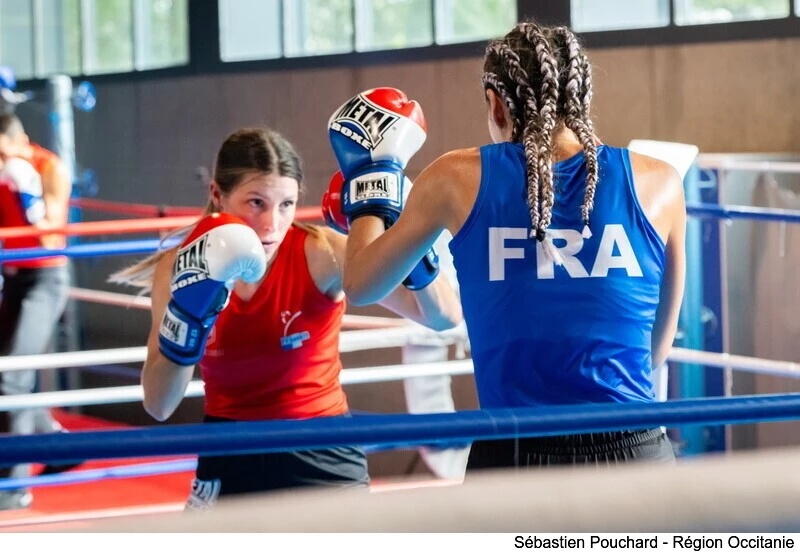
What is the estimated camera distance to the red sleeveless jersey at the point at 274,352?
1614 mm

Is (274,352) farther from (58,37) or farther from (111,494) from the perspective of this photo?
(58,37)

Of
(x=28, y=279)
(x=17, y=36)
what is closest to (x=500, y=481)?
(x=28, y=279)

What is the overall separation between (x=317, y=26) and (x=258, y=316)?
421 cm

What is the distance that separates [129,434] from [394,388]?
410 centimetres

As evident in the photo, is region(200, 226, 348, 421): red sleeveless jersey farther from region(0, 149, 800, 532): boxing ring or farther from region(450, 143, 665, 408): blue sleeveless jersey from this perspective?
region(0, 149, 800, 532): boxing ring

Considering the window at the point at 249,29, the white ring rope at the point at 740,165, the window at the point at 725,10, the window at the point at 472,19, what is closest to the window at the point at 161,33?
the window at the point at 249,29

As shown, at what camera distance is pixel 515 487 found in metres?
0.63

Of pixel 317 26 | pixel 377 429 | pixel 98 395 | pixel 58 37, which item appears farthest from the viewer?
pixel 58 37

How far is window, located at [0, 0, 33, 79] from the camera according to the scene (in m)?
7.55

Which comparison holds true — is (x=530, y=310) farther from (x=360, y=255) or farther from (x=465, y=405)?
(x=465, y=405)

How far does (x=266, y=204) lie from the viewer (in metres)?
1.70

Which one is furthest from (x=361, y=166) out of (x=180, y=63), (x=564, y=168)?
(x=180, y=63)

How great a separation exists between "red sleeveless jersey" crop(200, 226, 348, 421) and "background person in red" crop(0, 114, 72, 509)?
184 cm

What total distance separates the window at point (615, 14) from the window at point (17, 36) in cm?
447
